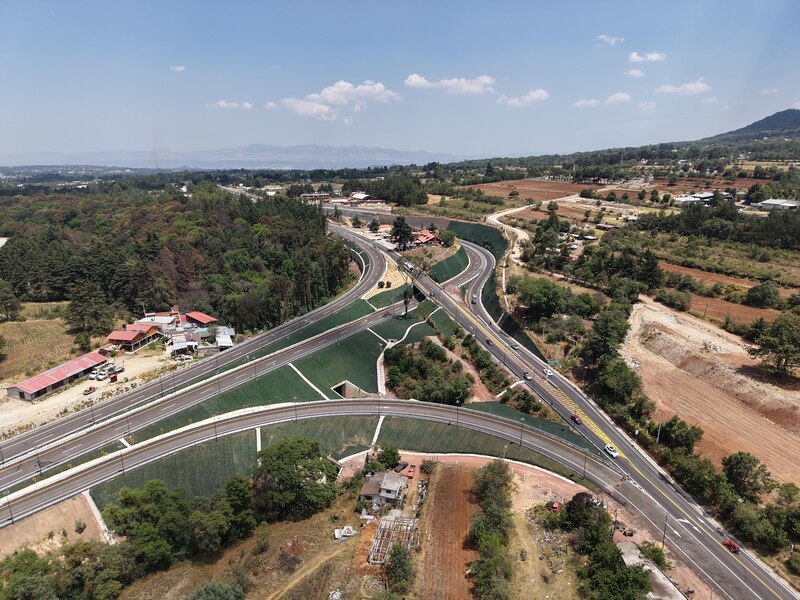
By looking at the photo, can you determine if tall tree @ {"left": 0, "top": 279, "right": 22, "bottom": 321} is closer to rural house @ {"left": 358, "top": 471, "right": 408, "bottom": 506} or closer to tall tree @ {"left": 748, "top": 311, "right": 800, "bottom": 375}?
rural house @ {"left": 358, "top": 471, "right": 408, "bottom": 506}

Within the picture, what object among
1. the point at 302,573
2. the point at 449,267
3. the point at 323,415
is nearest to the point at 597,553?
the point at 302,573

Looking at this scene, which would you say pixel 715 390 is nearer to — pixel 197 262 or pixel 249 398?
pixel 249 398

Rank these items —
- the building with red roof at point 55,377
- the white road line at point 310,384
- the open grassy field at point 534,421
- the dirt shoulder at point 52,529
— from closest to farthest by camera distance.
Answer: the dirt shoulder at point 52,529
the open grassy field at point 534,421
the building with red roof at point 55,377
the white road line at point 310,384

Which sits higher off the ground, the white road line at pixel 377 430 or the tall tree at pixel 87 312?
the tall tree at pixel 87 312

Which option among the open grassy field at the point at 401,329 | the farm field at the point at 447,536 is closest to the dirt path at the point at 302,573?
the farm field at the point at 447,536

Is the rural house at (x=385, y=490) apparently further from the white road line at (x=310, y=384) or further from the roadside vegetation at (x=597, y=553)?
the white road line at (x=310, y=384)

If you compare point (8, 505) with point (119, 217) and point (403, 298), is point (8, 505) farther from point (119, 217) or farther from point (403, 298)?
point (119, 217)
